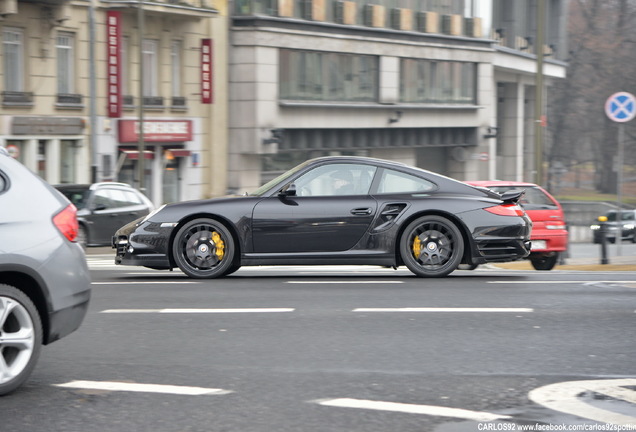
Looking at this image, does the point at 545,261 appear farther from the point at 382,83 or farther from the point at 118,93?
the point at 382,83

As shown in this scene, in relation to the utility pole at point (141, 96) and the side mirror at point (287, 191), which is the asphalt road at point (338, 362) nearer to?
the side mirror at point (287, 191)

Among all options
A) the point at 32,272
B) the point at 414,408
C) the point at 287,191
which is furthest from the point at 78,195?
the point at 414,408

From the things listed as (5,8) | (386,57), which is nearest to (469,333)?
(5,8)

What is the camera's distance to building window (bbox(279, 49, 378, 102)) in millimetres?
42625

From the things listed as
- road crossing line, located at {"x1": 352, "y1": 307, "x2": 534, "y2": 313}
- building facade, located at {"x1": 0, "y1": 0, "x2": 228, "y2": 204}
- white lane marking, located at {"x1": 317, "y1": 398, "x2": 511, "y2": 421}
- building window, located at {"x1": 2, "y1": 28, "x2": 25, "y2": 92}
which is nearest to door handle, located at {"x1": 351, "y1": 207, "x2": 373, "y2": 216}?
road crossing line, located at {"x1": 352, "y1": 307, "x2": 534, "y2": 313}

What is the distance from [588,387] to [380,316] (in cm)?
272

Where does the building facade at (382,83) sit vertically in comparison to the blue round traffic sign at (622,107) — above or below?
above

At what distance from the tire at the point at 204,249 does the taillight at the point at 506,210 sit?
265cm

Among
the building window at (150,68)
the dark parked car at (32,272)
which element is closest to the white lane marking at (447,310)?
the dark parked car at (32,272)

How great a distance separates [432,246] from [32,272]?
6.24 metres

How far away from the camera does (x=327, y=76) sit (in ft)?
147

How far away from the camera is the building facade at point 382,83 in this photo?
135 ft

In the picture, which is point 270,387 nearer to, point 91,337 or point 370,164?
point 91,337

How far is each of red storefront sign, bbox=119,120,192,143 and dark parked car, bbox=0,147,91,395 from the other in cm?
2994
